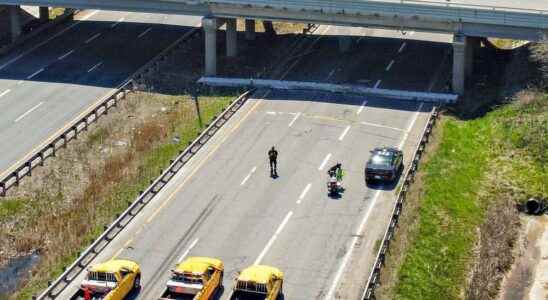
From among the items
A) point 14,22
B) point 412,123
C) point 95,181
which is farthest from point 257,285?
point 14,22

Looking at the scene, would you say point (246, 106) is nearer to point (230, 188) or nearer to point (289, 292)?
point (230, 188)

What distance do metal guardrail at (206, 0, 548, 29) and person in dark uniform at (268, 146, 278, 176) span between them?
1754 cm

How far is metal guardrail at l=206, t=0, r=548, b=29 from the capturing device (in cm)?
6812

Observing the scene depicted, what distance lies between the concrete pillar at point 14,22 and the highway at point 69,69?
2.01 m

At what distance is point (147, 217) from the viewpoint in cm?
5262

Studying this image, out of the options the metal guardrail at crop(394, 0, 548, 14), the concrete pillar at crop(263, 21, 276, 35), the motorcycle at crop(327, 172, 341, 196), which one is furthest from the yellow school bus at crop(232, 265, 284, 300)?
the concrete pillar at crop(263, 21, 276, 35)

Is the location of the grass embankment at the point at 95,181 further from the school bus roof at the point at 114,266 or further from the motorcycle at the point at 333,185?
the motorcycle at the point at 333,185

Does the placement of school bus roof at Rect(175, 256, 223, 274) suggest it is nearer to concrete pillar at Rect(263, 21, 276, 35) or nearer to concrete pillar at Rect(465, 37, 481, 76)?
concrete pillar at Rect(465, 37, 481, 76)

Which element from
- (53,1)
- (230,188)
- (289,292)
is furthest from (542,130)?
(53,1)

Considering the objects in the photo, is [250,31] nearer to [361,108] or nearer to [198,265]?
[361,108]

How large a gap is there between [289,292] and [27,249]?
1378cm

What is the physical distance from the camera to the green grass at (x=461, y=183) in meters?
48.3

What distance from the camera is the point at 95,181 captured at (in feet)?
188

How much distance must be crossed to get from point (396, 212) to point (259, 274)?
33.2ft
